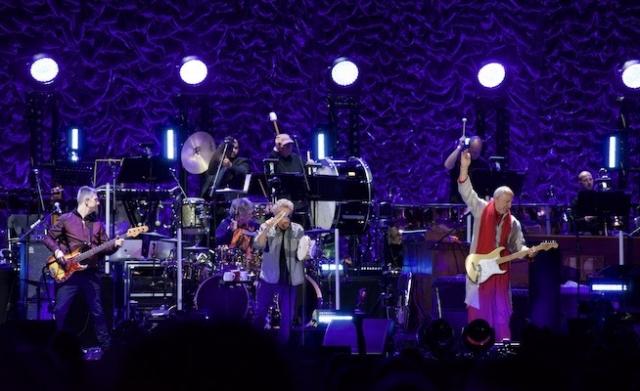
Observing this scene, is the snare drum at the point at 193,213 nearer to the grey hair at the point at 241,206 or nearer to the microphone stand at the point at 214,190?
the microphone stand at the point at 214,190

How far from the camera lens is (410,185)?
54.9 feet

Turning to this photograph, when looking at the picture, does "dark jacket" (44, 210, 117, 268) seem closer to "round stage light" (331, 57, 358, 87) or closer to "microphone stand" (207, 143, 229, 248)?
"microphone stand" (207, 143, 229, 248)

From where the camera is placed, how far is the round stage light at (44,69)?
15141 mm

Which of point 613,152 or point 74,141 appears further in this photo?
point 613,152

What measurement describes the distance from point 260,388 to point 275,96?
1524 centimetres

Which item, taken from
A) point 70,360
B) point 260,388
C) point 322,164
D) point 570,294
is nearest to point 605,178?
point 570,294

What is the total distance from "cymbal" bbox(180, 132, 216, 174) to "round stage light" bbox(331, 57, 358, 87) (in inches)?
94.5

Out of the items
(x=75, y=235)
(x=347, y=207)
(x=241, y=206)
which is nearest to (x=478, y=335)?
(x=347, y=207)

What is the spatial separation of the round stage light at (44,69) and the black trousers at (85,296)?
15.4 ft

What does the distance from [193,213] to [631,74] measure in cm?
730

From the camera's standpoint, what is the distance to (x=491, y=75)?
52.1 ft

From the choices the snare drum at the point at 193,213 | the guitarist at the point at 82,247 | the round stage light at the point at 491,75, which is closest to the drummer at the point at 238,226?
the snare drum at the point at 193,213

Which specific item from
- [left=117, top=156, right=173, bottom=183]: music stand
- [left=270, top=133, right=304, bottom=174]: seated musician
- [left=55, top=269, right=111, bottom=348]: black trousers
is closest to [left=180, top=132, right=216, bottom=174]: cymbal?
[left=270, top=133, right=304, bottom=174]: seated musician

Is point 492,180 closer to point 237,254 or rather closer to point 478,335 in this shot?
point 237,254
